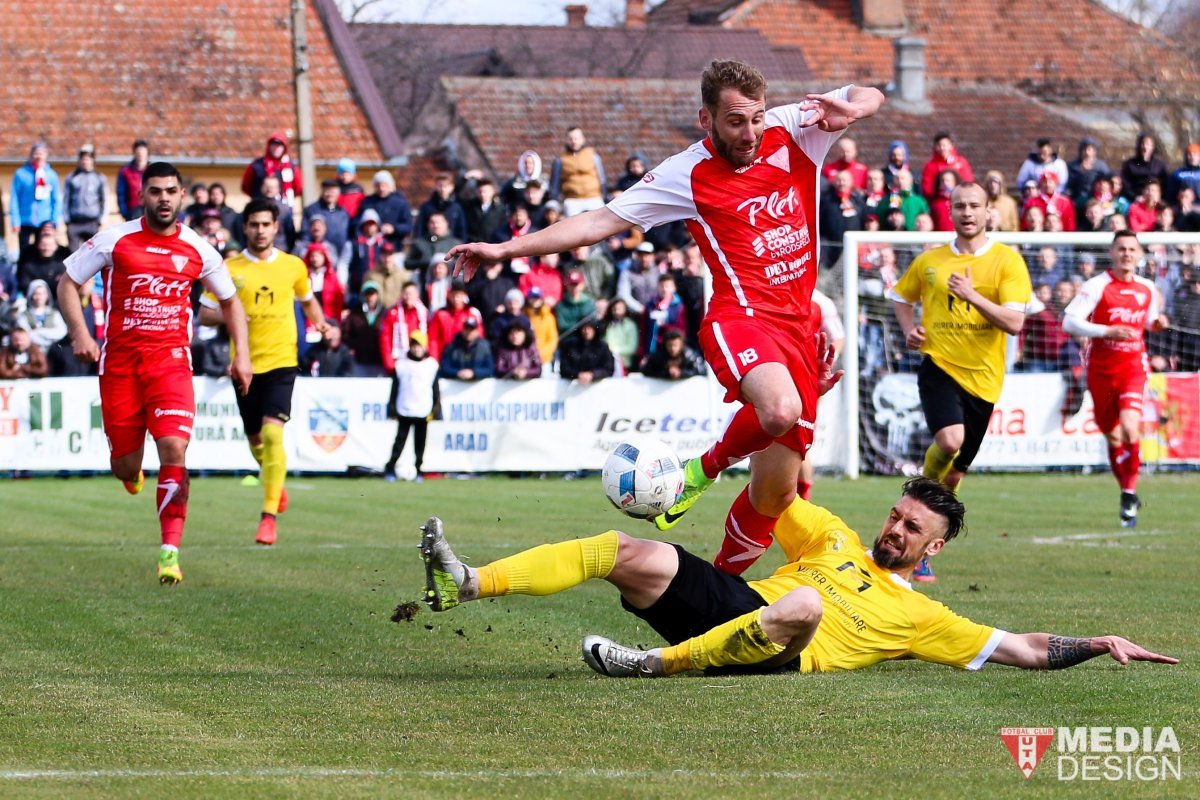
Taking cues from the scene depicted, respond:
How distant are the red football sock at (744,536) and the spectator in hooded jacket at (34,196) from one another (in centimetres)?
1694

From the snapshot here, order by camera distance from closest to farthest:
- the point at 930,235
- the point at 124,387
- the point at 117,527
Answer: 1. the point at 124,387
2. the point at 117,527
3. the point at 930,235

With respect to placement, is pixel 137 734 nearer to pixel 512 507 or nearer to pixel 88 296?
pixel 512 507

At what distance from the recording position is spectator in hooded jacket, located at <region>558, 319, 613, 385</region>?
21312 millimetres

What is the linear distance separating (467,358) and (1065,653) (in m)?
15.0

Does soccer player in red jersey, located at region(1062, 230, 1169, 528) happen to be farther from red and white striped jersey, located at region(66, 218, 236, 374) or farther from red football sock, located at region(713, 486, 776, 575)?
red and white striped jersey, located at region(66, 218, 236, 374)

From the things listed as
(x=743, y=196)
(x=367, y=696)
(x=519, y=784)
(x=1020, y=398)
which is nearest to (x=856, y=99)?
(x=743, y=196)

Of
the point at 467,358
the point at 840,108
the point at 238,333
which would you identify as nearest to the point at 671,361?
the point at 467,358

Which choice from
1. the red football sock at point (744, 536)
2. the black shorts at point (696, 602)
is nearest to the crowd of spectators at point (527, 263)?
the red football sock at point (744, 536)

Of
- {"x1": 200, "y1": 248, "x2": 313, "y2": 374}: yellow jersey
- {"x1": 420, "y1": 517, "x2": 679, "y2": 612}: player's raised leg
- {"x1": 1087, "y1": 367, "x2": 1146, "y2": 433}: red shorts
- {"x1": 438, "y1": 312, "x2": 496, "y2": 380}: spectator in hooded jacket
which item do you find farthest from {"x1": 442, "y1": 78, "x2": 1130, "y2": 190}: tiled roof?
{"x1": 420, "y1": 517, "x2": 679, "y2": 612}: player's raised leg

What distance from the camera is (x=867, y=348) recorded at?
21641 millimetres

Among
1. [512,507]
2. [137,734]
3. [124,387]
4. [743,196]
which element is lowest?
[512,507]

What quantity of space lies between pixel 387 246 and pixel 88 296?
12.1 feet

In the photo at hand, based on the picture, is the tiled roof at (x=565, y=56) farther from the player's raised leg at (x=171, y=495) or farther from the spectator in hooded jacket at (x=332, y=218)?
the player's raised leg at (x=171, y=495)

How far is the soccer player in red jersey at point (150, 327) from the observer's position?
10797mm
